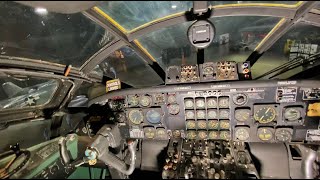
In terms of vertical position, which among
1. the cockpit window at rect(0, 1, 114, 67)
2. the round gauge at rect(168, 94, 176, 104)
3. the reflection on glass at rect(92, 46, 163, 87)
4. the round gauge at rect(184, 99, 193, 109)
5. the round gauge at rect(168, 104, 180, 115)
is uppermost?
the cockpit window at rect(0, 1, 114, 67)

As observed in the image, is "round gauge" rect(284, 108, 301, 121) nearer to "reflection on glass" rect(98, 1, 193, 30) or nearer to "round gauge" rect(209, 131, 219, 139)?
"round gauge" rect(209, 131, 219, 139)

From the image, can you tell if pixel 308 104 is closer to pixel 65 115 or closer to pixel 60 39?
pixel 60 39

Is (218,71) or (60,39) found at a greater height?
(60,39)

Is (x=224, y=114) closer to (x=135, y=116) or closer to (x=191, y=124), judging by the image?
(x=191, y=124)

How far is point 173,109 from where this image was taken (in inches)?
116

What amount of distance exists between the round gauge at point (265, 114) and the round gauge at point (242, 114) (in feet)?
0.32

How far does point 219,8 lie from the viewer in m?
2.17

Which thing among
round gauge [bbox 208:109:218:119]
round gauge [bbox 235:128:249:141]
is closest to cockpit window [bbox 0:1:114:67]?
round gauge [bbox 208:109:218:119]

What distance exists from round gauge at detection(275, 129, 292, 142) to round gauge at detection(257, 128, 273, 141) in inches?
3.3

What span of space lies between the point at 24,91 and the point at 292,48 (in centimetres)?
372

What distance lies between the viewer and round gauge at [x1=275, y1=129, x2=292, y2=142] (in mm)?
2748

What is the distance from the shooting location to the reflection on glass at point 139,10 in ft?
6.19

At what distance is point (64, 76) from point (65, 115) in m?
0.98

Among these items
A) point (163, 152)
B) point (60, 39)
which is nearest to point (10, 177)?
point (60, 39)
